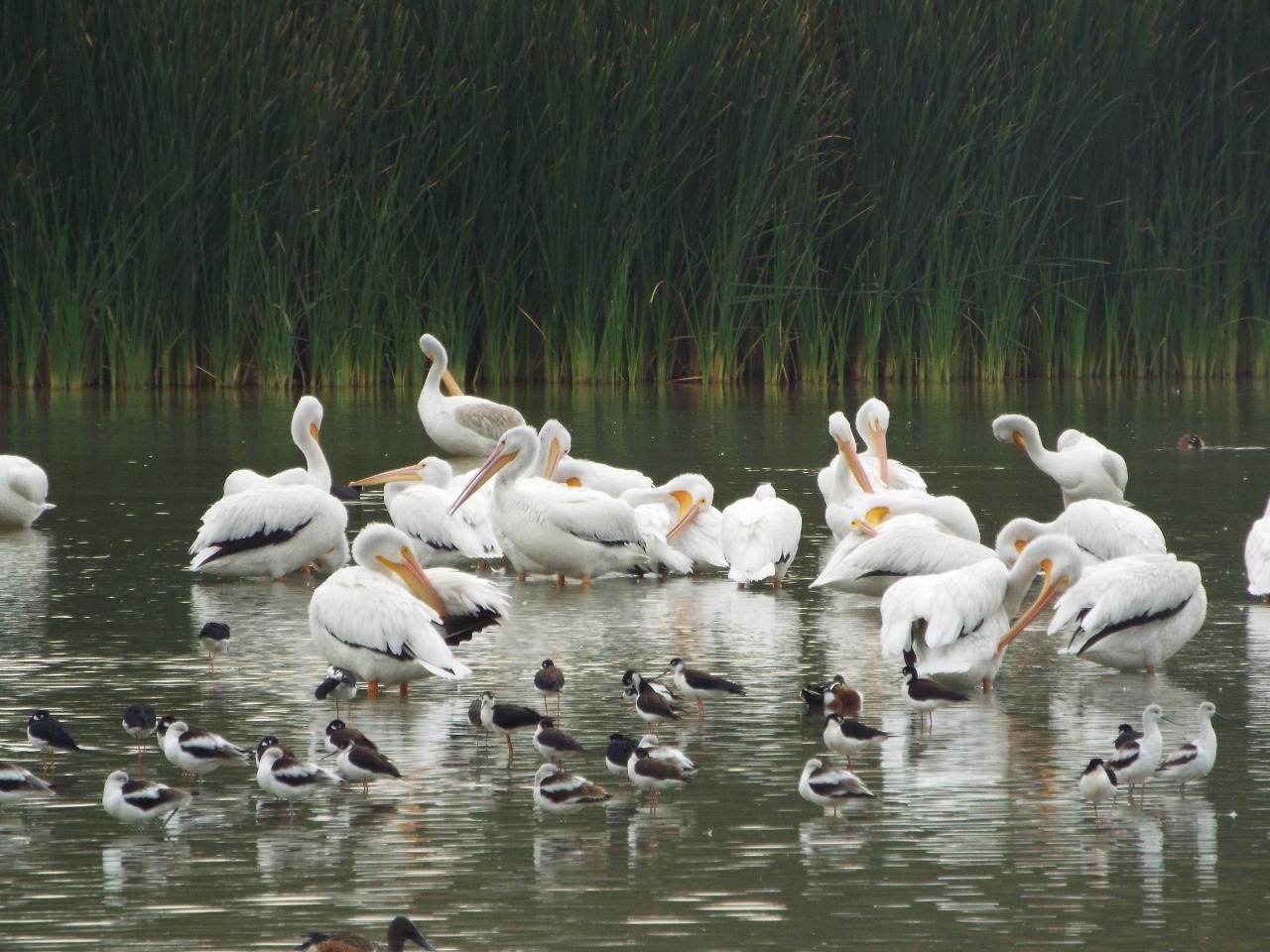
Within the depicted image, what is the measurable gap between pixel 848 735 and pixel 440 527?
4717 mm

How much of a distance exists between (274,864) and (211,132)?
14044 mm

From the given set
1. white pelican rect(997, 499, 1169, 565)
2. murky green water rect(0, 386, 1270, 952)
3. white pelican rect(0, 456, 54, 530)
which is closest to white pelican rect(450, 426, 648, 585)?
murky green water rect(0, 386, 1270, 952)

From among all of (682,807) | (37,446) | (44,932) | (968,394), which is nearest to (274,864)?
(44,932)

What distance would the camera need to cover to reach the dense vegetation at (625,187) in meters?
18.1

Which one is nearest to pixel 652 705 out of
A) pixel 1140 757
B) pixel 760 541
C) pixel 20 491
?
pixel 1140 757

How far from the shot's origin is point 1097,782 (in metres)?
5.24

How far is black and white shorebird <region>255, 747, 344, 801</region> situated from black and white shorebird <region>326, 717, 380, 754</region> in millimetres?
205

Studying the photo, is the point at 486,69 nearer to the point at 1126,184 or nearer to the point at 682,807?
the point at 1126,184

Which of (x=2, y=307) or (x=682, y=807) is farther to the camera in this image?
(x=2, y=307)

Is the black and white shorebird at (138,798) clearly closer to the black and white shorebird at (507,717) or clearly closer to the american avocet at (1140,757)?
the black and white shorebird at (507,717)

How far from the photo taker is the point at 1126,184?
2053 centimetres

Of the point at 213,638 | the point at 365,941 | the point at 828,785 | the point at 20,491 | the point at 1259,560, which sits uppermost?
the point at 20,491

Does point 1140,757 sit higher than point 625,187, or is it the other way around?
point 625,187

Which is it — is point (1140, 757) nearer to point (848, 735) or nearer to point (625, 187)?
point (848, 735)
